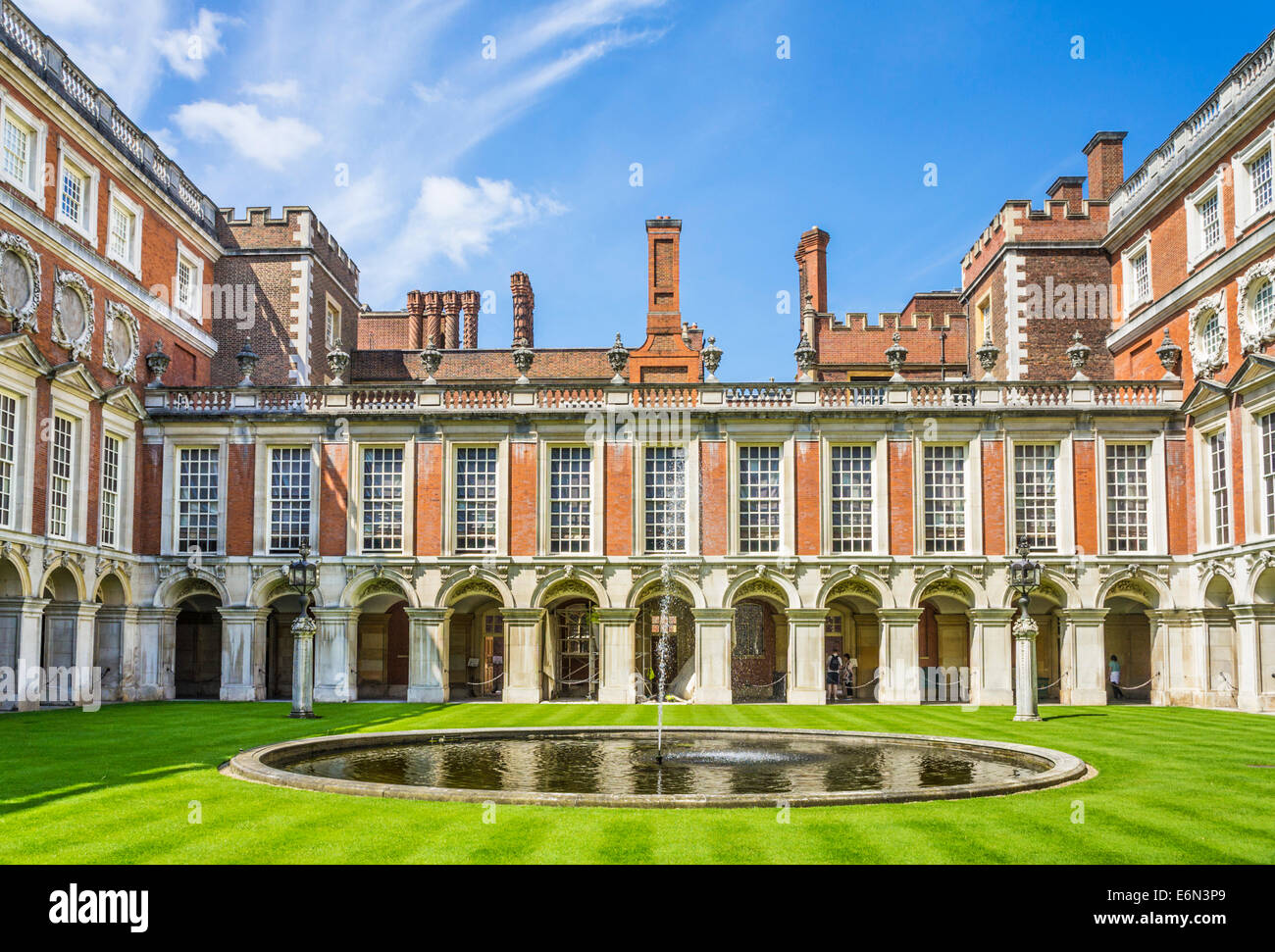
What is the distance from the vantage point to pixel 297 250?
42750 millimetres

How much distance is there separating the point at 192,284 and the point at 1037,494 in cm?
2968

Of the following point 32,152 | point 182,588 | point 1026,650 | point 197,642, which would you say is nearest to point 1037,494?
point 1026,650

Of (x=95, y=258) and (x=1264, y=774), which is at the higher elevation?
(x=95, y=258)

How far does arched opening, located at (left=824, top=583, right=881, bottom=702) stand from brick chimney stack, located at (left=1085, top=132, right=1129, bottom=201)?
1754 centimetres

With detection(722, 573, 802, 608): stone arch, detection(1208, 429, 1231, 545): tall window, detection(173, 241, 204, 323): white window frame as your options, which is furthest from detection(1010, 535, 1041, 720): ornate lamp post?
detection(173, 241, 204, 323): white window frame

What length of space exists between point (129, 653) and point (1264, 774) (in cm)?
3034

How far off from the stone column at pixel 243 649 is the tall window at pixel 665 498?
12306 millimetres

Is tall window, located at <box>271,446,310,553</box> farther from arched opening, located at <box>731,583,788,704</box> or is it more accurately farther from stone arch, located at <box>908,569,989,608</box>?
stone arch, located at <box>908,569,989,608</box>

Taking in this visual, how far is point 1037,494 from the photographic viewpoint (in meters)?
35.9

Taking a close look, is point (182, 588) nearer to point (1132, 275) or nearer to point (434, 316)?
point (434, 316)

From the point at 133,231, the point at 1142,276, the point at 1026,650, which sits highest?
the point at 133,231

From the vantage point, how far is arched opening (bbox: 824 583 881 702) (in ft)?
127
